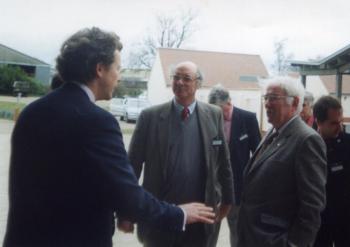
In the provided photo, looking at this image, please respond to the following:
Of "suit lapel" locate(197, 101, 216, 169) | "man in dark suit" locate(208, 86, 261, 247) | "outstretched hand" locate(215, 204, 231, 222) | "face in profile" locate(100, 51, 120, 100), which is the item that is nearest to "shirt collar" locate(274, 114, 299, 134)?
"suit lapel" locate(197, 101, 216, 169)

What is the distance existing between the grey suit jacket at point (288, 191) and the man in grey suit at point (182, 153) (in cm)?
55

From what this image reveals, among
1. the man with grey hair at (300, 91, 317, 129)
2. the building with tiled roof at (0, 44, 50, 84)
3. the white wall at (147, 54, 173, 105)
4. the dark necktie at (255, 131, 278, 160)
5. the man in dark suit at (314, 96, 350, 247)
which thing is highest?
the building with tiled roof at (0, 44, 50, 84)

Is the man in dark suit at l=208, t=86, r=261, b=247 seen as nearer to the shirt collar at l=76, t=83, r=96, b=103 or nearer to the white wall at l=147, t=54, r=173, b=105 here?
the shirt collar at l=76, t=83, r=96, b=103

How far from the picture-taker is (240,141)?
4762mm

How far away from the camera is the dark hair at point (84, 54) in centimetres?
202

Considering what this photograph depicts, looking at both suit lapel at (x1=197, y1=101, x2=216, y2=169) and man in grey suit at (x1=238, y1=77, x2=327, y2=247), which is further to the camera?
suit lapel at (x1=197, y1=101, x2=216, y2=169)

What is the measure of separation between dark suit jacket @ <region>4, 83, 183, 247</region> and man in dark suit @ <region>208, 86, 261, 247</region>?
2.84 meters

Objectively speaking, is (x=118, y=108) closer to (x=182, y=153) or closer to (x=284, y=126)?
(x=182, y=153)

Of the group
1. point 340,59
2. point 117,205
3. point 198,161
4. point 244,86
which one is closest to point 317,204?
point 198,161

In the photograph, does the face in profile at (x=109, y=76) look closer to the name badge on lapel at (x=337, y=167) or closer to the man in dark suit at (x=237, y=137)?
the name badge on lapel at (x=337, y=167)

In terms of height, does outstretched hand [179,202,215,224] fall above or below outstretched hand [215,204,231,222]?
above

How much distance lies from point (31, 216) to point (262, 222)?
4.47ft

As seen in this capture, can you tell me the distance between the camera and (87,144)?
1.86 m

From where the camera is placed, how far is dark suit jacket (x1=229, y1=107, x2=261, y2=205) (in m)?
4.73
